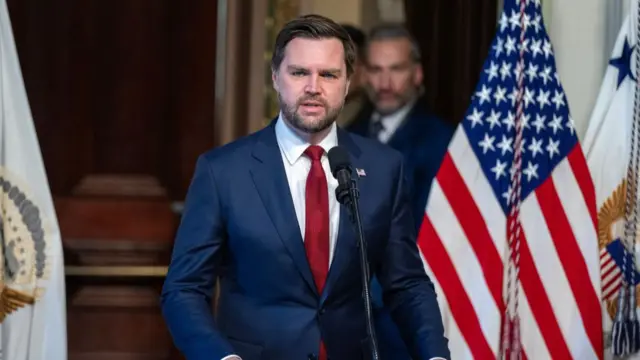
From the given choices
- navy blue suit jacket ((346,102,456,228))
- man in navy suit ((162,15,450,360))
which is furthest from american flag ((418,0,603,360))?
man in navy suit ((162,15,450,360))

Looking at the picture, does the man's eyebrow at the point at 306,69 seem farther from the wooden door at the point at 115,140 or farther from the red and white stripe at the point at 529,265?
the wooden door at the point at 115,140

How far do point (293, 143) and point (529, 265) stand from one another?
4.21 feet

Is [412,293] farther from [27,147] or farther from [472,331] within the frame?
[27,147]

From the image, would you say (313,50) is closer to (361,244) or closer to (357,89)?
(361,244)

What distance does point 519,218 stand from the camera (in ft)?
11.0

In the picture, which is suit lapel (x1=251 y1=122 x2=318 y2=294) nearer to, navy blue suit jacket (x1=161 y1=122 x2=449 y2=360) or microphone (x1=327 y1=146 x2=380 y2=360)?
navy blue suit jacket (x1=161 y1=122 x2=449 y2=360)

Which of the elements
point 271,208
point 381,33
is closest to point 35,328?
point 271,208

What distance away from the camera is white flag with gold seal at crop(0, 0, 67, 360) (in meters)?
3.14

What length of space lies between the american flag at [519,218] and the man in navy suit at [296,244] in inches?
41.3

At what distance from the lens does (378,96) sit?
3750mm

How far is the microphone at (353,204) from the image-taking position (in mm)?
1836

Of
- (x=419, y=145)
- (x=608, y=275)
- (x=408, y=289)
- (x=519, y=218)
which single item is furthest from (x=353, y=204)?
(x=419, y=145)

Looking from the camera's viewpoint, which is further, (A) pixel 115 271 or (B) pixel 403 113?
(B) pixel 403 113

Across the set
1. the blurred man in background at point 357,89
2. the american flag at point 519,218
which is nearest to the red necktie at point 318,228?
the american flag at point 519,218
